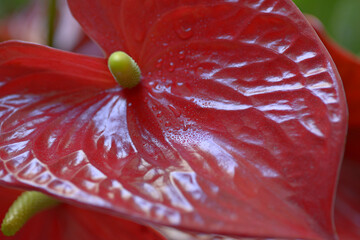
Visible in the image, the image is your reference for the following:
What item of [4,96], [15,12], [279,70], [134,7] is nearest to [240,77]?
[279,70]

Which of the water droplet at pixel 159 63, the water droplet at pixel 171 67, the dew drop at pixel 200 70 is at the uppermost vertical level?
the water droplet at pixel 159 63

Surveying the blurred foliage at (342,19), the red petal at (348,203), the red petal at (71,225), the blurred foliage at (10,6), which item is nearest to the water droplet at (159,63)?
the red petal at (71,225)

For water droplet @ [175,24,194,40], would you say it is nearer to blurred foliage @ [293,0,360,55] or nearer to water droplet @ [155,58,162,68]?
water droplet @ [155,58,162,68]

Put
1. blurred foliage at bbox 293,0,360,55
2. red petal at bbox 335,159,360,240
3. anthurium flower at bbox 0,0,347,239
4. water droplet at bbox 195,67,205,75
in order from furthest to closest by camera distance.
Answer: blurred foliage at bbox 293,0,360,55 < red petal at bbox 335,159,360,240 < water droplet at bbox 195,67,205,75 < anthurium flower at bbox 0,0,347,239

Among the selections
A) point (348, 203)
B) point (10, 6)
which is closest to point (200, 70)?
point (348, 203)

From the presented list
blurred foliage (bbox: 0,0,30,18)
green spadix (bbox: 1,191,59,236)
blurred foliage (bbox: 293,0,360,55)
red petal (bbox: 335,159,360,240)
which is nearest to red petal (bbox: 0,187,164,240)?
green spadix (bbox: 1,191,59,236)

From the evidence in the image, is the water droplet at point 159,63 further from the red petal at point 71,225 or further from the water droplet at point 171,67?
the red petal at point 71,225
